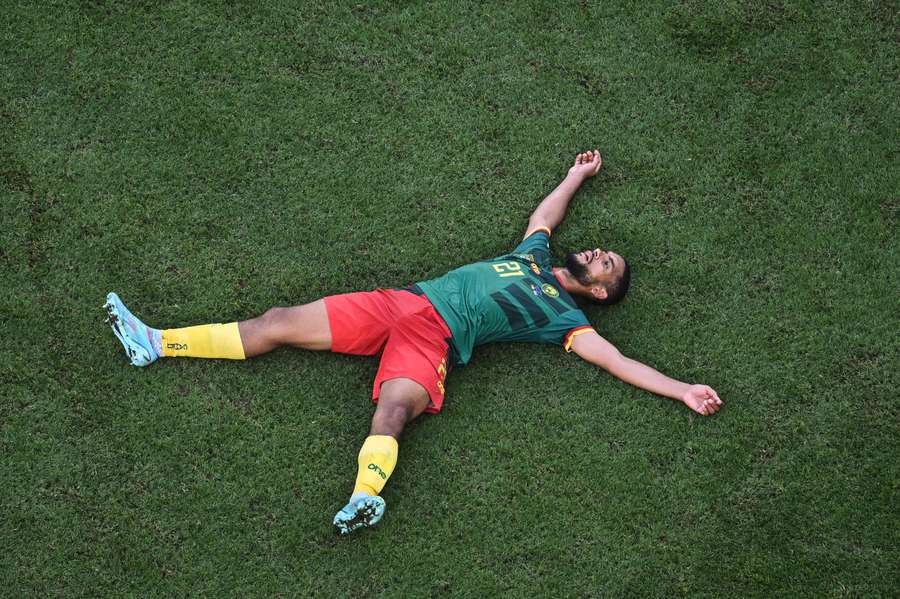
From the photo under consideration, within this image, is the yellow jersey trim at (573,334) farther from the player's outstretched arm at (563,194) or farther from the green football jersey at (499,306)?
the player's outstretched arm at (563,194)

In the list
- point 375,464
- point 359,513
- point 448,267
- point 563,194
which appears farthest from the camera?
point 563,194

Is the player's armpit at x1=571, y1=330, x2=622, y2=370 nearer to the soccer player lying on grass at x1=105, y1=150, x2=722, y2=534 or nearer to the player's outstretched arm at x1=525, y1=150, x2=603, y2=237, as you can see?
the soccer player lying on grass at x1=105, y1=150, x2=722, y2=534

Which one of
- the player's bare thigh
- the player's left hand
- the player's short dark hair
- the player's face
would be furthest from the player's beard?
the player's bare thigh

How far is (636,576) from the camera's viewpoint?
5320 mm

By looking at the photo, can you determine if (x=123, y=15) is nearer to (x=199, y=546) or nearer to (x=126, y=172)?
(x=126, y=172)

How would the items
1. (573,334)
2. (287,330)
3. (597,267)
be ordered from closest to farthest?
(287,330)
(573,334)
(597,267)

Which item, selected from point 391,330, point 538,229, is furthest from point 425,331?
point 538,229

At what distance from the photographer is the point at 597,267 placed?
600 centimetres

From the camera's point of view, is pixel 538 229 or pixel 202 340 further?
pixel 538 229

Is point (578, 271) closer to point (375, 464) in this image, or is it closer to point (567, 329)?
point (567, 329)

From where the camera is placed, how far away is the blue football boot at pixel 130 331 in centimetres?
558

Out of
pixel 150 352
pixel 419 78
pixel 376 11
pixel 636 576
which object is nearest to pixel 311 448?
pixel 150 352

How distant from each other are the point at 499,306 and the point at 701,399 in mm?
1466

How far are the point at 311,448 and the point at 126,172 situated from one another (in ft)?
8.16
